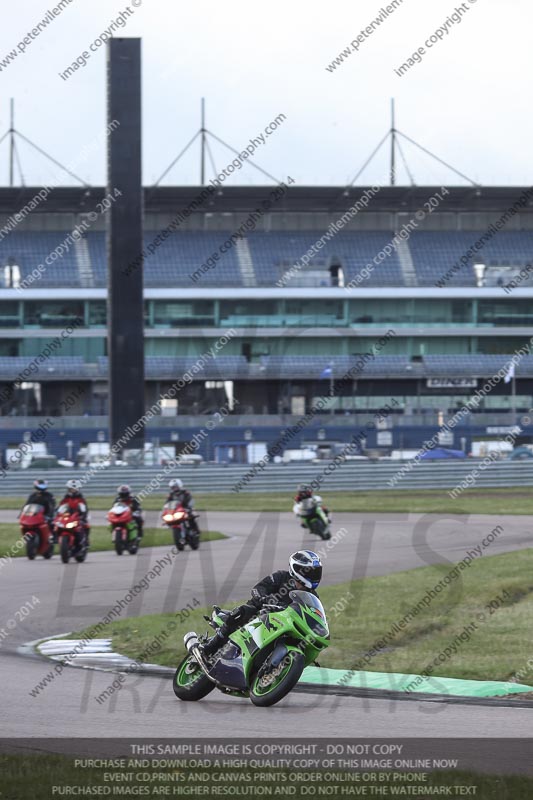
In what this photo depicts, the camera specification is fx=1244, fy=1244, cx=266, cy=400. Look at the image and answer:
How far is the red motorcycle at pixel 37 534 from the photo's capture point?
23422 millimetres

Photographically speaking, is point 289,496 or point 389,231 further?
point 389,231

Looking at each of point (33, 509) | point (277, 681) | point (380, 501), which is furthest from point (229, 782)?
point (380, 501)

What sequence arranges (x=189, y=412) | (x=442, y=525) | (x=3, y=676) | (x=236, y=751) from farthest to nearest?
(x=189, y=412) < (x=442, y=525) < (x=3, y=676) < (x=236, y=751)

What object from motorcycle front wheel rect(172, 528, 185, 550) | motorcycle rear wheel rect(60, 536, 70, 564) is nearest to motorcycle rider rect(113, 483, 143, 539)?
motorcycle front wheel rect(172, 528, 185, 550)

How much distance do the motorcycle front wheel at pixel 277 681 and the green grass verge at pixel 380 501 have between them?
2615cm

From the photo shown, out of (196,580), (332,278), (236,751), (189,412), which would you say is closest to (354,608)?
(196,580)

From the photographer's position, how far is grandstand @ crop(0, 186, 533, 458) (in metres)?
68.9

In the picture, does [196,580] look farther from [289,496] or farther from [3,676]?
[289,496]

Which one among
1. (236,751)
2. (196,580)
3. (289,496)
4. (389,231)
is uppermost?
(389,231)

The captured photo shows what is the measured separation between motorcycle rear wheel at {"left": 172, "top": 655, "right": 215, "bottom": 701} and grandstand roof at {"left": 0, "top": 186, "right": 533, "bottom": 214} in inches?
2444

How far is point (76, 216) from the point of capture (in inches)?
2958

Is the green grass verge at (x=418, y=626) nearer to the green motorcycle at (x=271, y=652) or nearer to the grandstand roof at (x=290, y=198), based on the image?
the green motorcycle at (x=271, y=652)

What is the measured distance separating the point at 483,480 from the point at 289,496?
7.86 m

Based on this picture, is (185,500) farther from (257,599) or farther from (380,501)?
(380,501)
